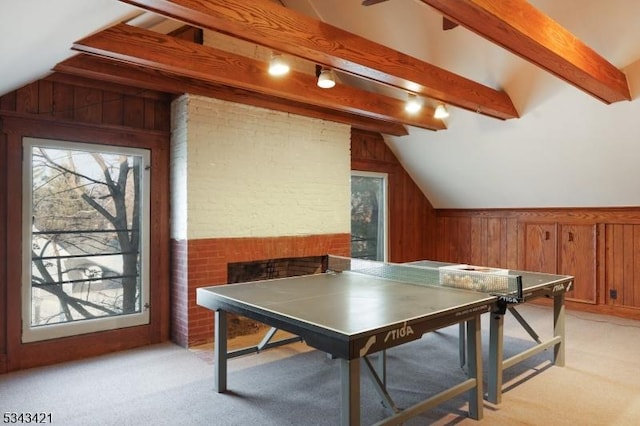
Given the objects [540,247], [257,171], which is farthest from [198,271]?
[540,247]

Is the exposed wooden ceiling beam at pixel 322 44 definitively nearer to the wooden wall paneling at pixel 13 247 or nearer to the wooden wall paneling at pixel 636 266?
the wooden wall paneling at pixel 13 247

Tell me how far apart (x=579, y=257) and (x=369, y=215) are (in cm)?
277

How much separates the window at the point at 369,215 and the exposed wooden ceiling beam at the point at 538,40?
3.09 m

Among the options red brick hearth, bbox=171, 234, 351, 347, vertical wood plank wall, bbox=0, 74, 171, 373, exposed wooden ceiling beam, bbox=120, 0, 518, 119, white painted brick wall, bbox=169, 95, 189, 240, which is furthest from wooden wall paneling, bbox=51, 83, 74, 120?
exposed wooden ceiling beam, bbox=120, 0, 518, 119

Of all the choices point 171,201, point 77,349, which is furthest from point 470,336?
point 77,349

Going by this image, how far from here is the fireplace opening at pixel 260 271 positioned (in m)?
4.55

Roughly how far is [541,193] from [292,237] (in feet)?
10.8

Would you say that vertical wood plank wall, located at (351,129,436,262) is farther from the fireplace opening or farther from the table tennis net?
the table tennis net

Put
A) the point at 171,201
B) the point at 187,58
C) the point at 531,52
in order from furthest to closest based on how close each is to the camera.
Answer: the point at 171,201, the point at 187,58, the point at 531,52

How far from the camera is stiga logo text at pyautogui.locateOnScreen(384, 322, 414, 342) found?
6.88ft

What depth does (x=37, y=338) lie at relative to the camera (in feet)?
11.6

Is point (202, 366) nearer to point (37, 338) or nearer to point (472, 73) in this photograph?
point (37, 338)

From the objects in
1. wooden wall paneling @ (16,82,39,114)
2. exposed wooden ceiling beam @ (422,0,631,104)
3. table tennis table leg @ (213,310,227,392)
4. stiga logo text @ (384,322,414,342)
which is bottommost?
table tennis table leg @ (213,310,227,392)

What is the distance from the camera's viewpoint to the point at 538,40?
2.60 meters
